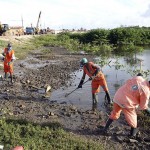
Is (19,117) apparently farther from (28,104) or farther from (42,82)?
(42,82)

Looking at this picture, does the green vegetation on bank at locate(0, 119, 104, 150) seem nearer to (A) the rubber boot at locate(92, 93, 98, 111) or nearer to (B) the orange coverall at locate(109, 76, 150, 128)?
(B) the orange coverall at locate(109, 76, 150, 128)

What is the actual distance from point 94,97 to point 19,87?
153 inches

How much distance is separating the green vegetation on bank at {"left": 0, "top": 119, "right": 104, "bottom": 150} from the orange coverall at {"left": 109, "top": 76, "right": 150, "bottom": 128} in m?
1.01

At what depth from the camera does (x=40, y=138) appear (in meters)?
6.52

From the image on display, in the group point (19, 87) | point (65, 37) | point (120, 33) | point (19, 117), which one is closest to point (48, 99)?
point (19, 87)

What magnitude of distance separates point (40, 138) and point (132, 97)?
233 cm

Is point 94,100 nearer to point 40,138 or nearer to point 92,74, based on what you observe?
point 92,74

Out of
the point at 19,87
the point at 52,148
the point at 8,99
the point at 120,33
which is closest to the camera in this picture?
the point at 52,148

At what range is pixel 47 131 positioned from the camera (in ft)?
22.5

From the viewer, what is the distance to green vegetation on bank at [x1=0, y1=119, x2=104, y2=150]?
20.3ft

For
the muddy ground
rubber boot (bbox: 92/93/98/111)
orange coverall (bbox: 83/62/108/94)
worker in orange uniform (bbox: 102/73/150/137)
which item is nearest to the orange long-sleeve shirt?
worker in orange uniform (bbox: 102/73/150/137)

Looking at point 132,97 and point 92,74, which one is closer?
point 132,97

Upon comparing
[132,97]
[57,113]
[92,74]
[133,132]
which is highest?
[92,74]

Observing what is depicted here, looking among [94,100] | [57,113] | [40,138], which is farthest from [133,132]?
[94,100]
